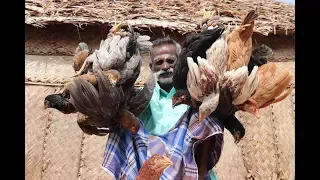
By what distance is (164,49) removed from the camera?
3.03 meters

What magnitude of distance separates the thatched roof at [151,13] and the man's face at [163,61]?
1.33m

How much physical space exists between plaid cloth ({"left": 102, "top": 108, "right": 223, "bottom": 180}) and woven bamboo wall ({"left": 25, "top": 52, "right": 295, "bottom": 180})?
1.54 meters

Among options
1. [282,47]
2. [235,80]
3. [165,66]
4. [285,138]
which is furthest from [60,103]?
[282,47]

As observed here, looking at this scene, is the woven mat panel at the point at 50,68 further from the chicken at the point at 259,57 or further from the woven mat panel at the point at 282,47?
the chicken at the point at 259,57

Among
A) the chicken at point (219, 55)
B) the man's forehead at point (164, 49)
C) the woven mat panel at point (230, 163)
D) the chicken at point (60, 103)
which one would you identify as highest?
the chicken at point (219, 55)

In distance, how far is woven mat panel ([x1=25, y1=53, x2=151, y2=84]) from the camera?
4535mm

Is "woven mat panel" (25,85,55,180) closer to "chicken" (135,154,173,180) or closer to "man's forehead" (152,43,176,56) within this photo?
"man's forehead" (152,43,176,56)

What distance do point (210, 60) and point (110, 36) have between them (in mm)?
429

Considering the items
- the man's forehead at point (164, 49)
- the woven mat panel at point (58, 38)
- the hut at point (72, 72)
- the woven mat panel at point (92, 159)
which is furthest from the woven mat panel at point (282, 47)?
the man's forehead at point (164, 49)

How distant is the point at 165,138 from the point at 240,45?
0.50m

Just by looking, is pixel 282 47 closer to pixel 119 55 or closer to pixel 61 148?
pixel 61 148

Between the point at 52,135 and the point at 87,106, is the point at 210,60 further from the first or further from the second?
the point at 52,135

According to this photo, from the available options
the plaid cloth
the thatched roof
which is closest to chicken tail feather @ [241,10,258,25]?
the plaid cloth

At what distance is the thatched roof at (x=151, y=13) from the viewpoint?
4480 mm
